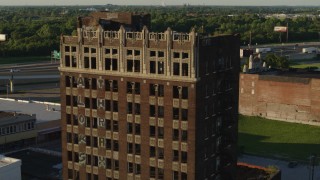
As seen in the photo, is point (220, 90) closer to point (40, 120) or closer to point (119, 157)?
point (119, 157)

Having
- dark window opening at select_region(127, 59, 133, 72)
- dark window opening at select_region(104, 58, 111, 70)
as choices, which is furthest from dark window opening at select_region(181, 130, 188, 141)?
dark window opening at select_region(104, 58, 111, 70)

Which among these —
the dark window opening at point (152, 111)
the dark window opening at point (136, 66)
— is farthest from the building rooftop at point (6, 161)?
the dark window opening at point (136, 66)

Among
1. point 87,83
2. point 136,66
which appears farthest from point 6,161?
point 136,66

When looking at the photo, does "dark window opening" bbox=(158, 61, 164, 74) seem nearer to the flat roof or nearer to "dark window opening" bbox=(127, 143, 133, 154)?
"dark window opening" bbox=(127, 143, 133, 154)

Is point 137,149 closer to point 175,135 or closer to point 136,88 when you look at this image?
point 175,135

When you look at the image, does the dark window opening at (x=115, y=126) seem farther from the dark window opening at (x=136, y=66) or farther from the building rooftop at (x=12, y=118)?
the building rooftop at (x=12, y=118)
